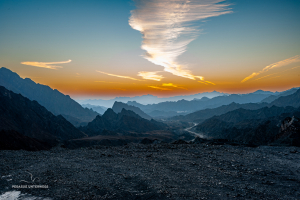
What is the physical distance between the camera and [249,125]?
120 m

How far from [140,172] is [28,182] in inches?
384

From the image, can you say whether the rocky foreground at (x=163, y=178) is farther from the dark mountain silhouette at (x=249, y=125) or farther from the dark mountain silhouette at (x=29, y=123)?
the dark mountain silhouette at (x=29, y=123)

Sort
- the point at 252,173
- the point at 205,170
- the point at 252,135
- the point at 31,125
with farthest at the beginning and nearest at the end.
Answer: the point at 31,125 → the point at 252,135 → the point at 205,170 → the point at 252,173

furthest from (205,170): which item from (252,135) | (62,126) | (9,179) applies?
(62,126)

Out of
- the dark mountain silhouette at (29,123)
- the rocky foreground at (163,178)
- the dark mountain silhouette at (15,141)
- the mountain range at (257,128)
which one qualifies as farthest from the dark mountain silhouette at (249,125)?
the dark mountain silhouette at (29,123)

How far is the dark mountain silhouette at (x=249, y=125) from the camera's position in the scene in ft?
247

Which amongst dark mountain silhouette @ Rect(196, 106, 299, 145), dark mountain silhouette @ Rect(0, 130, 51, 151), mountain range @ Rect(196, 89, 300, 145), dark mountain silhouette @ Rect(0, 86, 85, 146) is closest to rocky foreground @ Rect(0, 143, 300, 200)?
mountain range @ Rect(196, 89, 300, 145)

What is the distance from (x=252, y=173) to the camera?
15.1 meters

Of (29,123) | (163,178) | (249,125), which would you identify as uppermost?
(163,178)

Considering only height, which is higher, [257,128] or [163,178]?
[163,178]

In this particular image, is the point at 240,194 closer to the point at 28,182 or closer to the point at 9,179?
the point at 28,182

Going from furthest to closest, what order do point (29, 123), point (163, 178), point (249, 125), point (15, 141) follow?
point (249, 125) < point (29, 123) < point (15, 141) < point (163, 178)

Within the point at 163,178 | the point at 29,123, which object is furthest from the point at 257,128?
the point at 29,123

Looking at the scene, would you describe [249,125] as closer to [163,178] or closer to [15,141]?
[163,178]
